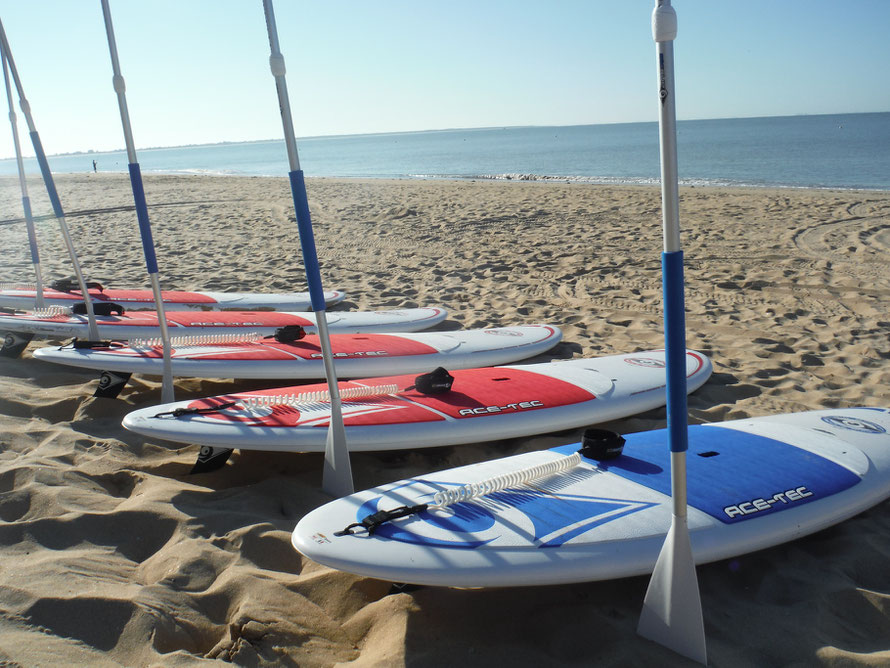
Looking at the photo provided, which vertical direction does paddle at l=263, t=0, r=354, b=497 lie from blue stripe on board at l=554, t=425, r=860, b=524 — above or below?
above

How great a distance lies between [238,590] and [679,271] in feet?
5.07

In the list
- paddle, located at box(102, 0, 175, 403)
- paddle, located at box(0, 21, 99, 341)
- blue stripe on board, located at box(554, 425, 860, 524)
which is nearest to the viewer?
blue stripe on board, located at box(554, 425, 860, 524)

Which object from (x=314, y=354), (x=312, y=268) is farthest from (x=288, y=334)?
(x=312, y=268)

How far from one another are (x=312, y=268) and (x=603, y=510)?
130cm

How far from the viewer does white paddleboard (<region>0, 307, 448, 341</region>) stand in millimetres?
4348

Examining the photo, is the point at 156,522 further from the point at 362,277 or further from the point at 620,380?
the point at 362,277

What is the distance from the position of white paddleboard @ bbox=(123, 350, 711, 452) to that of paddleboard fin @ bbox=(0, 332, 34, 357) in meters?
2.11

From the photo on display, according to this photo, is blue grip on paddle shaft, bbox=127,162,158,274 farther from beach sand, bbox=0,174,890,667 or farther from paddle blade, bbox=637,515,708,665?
paddle blade, bbox=637,515,708,665

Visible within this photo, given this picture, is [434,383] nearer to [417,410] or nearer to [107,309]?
[417,410]

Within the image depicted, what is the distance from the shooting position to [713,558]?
200 centimetres

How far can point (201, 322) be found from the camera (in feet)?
15.2

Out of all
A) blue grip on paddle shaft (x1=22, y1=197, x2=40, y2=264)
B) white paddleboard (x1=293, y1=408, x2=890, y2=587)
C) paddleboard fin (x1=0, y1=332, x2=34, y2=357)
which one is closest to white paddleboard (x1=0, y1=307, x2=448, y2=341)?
paddleboard fin (x1=0, y1=332, x2=34, y2=357)

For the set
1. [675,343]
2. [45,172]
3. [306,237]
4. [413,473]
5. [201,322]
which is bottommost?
[413,473]

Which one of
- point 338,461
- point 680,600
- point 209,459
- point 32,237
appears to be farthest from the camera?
point 32,237
